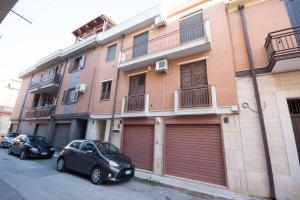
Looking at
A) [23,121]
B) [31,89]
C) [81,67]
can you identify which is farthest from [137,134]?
[23,121]

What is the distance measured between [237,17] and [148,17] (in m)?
5.65

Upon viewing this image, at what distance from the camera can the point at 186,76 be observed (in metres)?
8.52

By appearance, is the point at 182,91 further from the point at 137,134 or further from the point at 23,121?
the point at 23,121

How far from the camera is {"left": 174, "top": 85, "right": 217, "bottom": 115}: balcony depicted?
279 inches

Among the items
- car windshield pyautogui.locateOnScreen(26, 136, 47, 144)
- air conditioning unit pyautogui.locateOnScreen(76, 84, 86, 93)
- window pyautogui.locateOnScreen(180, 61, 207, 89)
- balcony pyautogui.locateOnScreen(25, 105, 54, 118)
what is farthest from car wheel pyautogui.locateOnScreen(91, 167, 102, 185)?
balcony pyautogui.locateOnScreen(25, 105, 54, 118)

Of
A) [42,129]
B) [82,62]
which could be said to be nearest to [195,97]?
[82,62]

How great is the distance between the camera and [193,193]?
6.01m

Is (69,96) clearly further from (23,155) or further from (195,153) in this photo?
(195,153)

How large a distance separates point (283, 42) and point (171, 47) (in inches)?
190

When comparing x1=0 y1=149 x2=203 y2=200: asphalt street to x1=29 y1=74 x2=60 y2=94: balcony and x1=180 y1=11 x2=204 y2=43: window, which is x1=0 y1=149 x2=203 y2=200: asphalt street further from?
x1=29 y1=74 x2=60 y2=94: balcony

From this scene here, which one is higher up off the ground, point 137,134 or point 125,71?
point 125,71

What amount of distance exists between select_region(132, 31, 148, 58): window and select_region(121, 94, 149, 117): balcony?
3157 millimetres

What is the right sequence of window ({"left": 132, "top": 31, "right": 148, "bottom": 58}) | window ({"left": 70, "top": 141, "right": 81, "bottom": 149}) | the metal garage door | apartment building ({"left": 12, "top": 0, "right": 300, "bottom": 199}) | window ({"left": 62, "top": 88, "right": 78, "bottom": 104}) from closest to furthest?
1. apartment building ({"left": 12, "top": 0, "right": 300, "bottom": 199})
2. window ({"left": 70, "top": 141, "right": 81, "bottom": 149})
3. window ({"left": 132, "top": 31, "right": 148, "bottom": 58})
4. the metal garage door
5. window ({"left": 62, "top": 88, "right": 78, "bottom": 104})

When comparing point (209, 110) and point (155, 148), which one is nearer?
point (209, 110)
